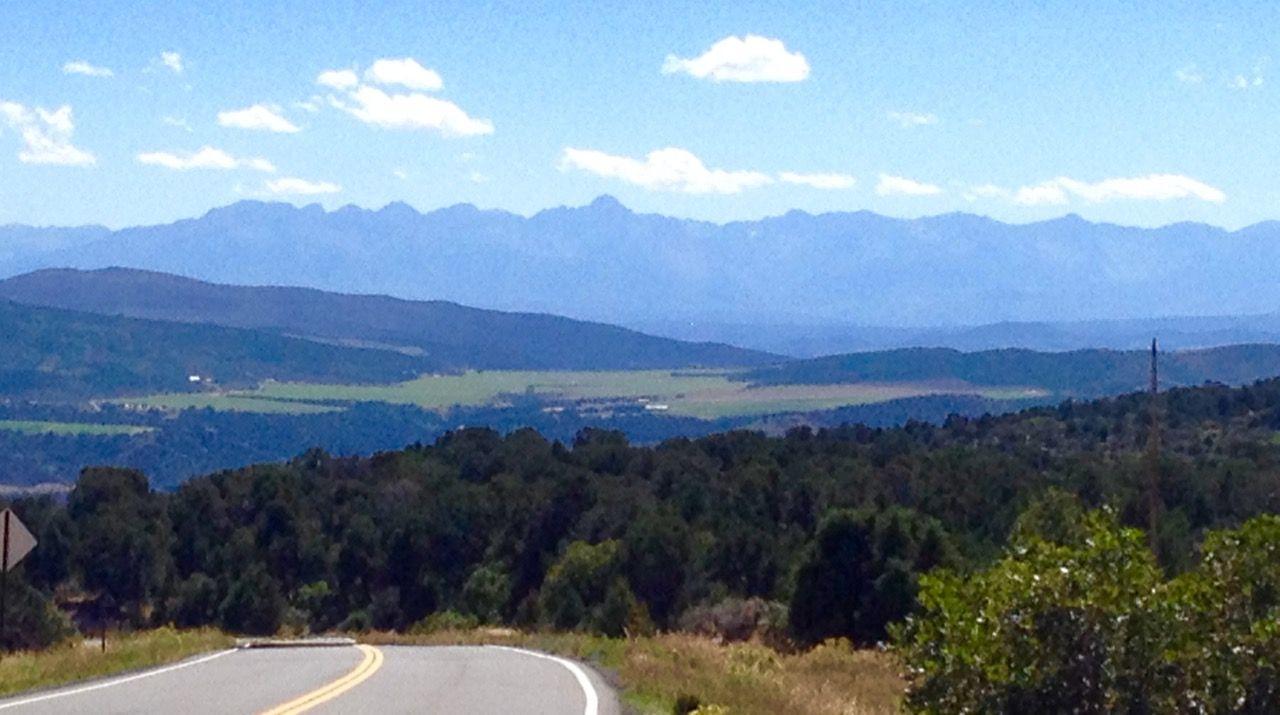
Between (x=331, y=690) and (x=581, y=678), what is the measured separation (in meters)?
3.41

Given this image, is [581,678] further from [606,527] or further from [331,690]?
[606,527]

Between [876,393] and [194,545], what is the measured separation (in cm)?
12999

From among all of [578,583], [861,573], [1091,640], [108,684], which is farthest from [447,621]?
[1091,640]

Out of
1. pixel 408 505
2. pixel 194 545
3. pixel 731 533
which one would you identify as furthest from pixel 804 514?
pixel 194 545

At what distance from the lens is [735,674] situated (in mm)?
19953

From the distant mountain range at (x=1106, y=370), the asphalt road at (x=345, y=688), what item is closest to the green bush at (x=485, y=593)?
the asphalt road at (x=345, y=688)

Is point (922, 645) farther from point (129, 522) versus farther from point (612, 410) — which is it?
point (612, 410)

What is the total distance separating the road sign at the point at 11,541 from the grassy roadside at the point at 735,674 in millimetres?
6978

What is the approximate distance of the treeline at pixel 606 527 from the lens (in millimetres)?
40969

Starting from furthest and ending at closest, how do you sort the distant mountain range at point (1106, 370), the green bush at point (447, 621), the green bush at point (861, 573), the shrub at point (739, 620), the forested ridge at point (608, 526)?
the distant mountain range at point (1106, 370) → the green bush at point (447, 621) → the forested ridge at point (608, 526) → the shrub at point (739, 620) → the green bush at point (861, 573)

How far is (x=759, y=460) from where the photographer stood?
66.6 meters

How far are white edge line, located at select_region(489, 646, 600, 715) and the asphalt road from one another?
0.01m

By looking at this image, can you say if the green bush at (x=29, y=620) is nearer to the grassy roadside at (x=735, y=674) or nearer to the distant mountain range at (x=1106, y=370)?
the grassy roadside at (x=735, y=674)

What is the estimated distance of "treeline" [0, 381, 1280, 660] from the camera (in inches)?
1613
